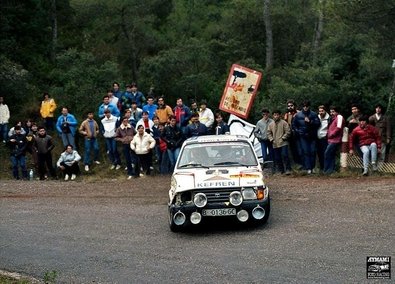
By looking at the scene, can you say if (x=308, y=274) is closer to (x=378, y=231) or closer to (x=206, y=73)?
(x=378, y=231)

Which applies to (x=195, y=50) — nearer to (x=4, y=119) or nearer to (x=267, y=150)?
(x=4, y=119)

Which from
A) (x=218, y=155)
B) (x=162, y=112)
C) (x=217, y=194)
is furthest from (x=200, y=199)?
(x=162, y=112)

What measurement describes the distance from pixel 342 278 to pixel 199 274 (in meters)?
2.23

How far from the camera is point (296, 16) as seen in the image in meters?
38.2

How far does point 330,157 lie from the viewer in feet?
67.6

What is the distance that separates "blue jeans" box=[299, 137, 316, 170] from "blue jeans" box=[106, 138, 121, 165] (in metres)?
6.84

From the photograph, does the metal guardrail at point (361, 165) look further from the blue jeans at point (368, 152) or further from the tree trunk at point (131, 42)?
the tree trunk at point (131, 42)

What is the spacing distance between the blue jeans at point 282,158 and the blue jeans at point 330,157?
1185 millimetres

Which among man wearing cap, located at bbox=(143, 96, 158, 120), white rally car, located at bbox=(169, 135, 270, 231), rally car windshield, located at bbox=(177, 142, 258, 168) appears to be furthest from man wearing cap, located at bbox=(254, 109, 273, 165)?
white rally car, located at bbox=(169, 135, 270, 231)

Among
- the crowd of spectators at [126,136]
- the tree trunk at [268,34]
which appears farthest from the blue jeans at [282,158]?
the tree trunk at [268,34]

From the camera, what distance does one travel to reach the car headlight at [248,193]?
13688mm

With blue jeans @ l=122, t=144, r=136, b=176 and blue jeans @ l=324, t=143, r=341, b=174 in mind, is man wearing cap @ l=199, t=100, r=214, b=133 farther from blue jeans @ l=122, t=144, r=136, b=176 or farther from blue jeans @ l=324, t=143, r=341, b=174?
blue jeans @ l=324, t=143, r=341, b=174

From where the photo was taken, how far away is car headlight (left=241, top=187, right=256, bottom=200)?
44.9 feet

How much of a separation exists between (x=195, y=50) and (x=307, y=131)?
43.0ft
